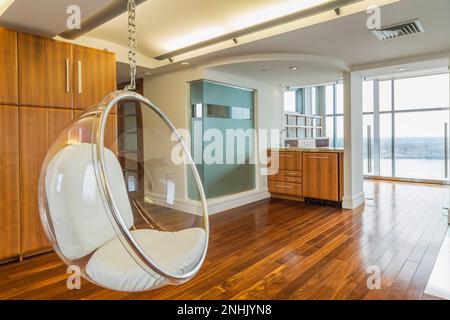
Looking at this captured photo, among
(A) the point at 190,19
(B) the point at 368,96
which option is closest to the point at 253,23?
(A) the point at 190,19

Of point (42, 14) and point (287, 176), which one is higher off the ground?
point (42, 14)

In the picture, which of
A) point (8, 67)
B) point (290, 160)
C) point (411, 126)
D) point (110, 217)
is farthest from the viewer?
point (411, 126)

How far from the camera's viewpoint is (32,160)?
2711mm

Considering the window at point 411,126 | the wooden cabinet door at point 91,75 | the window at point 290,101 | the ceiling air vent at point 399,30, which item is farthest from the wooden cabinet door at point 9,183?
the window at point 411,126

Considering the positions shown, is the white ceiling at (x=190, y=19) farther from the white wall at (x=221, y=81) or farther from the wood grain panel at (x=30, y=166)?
the wood grain panel at (x=30, y=166)

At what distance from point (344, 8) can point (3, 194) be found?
3.49 m

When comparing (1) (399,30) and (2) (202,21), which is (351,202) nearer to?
(1) (399,30)

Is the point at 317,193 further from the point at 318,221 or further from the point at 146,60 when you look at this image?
the point at 146,60

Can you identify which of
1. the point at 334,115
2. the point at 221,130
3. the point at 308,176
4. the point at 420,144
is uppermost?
the point at 334,115

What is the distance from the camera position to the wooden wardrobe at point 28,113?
255cm

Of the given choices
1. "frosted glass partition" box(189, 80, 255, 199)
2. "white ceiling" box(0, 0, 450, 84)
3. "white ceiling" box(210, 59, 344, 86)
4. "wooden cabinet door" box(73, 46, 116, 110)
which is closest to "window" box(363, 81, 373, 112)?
"white ceiling" box(210, 59, 344, 86)

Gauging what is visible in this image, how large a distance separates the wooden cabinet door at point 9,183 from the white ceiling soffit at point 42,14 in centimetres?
72

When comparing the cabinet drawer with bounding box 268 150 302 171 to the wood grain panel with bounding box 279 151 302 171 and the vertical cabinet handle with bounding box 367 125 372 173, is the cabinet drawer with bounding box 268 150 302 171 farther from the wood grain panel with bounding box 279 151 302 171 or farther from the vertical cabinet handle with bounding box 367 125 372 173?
the vertical cabinet handle with bounding box 367 125 372 173

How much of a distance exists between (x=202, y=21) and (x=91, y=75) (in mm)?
1329
